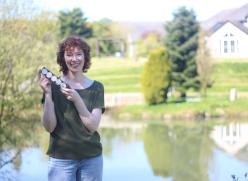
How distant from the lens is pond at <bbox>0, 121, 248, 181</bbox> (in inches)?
335

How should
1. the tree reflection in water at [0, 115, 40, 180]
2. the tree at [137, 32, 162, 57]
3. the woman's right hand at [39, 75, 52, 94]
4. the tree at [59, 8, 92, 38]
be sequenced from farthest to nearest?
the tree at [137, 32, 162, 57]
the tree at [59, 8, 92, 38]
the tree reflection in water at [0, 115, 40, 180]
the woman's right hand at [39, 75, 52, 94]

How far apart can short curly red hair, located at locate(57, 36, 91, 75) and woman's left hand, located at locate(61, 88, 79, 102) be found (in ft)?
0.64

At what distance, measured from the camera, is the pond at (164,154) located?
8.51 metres

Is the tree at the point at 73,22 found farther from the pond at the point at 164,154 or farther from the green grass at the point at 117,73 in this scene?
the pond at the point at 164,154

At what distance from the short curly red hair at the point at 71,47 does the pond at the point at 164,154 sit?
14.6ft

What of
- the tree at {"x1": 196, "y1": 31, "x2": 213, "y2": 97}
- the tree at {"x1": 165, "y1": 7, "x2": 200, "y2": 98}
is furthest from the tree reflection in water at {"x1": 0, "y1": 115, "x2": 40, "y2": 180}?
the tree at {"x1": 165, "y1": 7, "x2": 200, "y2": 98}

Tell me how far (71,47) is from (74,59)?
47 mm

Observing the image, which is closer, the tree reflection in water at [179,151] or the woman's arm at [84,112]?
the woman's arm at [84,112]

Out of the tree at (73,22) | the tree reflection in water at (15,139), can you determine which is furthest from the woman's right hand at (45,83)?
the tree at (73,22)

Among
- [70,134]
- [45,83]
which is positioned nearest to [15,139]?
[70,134]

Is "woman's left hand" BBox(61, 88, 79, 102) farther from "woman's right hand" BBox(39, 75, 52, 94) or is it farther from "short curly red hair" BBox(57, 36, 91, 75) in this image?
"short curly red hair" BBox(57, 36, 91, 75)

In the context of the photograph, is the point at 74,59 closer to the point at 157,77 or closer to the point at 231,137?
the point at 231,137

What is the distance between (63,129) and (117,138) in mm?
12027

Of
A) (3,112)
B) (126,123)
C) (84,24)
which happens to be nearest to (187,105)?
(126,123)
